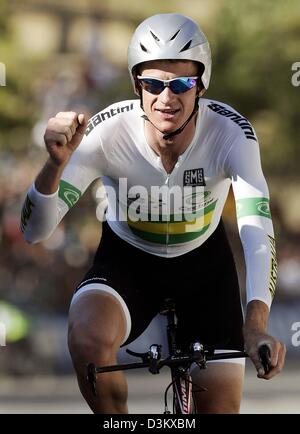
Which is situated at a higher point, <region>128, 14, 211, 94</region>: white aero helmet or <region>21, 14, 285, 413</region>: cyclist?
<region>128, 14, 211, 94</region>: white aero helmet

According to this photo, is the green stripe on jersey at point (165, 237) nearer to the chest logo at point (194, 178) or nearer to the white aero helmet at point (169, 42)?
the chest logo at point (194, 178)

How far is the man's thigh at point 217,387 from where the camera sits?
6.03 m

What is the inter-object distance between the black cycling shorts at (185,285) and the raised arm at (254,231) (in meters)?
0.56

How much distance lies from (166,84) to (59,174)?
2.55 ft

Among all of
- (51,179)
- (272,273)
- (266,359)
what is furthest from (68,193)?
(266,359)

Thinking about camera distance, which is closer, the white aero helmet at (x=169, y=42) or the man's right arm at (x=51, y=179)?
the man's right arm at (x=51, y=179)

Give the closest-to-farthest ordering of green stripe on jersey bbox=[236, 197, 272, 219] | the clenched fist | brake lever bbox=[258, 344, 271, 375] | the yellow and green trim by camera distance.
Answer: brake lever bbox=[258, 344, 271, 375], the clenched fist, green stripe on jersey bbox=[236, 197, 272, 219], the yellow and green trim

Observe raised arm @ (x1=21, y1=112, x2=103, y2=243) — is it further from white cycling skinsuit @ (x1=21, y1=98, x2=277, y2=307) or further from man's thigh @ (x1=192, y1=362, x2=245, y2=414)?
man's thigh @ (x1=192, y1=362, x2=245, y2=414)

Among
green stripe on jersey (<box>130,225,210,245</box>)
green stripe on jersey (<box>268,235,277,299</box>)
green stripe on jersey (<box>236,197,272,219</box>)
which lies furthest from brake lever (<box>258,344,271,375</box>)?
green stripe on jersey (<box>130,225,210,245</box>)

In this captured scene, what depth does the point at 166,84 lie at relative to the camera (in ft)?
19.1

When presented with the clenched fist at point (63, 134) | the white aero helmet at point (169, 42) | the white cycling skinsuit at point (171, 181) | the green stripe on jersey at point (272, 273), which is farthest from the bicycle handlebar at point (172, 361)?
the white aero helmet at point (169, 42)

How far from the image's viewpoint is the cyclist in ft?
18.6

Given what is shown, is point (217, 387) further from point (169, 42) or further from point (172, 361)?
point (169, 42)

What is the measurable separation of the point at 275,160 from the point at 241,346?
15.6 metres
